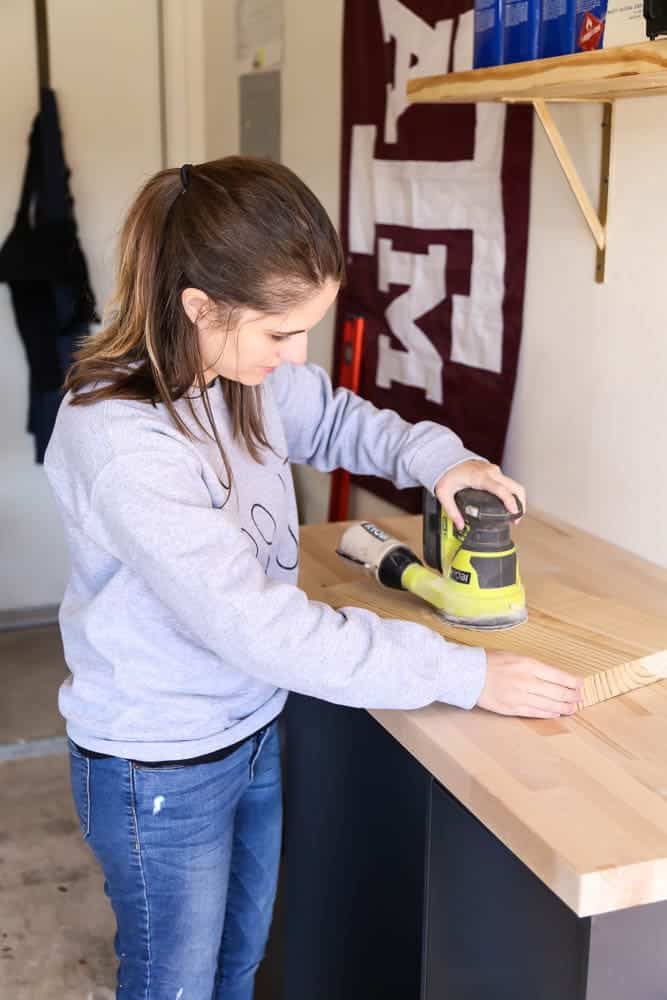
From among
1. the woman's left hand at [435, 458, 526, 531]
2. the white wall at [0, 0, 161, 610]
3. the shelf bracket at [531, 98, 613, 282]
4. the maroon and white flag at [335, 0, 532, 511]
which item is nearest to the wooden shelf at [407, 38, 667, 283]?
the shelf bracket at [531, 98, 613, 282]

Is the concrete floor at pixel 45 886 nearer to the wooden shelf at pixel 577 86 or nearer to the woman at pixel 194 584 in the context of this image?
the woman at pixel 194 584

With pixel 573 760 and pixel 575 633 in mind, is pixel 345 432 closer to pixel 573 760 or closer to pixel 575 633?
pixel 575 633

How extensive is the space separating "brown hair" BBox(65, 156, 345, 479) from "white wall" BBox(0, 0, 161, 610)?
7.81 feet

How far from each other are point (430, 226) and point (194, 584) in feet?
4.45

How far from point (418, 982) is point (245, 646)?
524mm

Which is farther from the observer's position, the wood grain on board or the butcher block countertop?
the wood grain on board

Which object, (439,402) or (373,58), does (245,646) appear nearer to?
(439,402)

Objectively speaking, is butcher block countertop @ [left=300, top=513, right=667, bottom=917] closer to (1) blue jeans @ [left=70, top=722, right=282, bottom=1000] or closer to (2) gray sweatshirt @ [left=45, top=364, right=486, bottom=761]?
(2) gray sweatshirt @ [left=45, top=364, right=486, bottom=761]

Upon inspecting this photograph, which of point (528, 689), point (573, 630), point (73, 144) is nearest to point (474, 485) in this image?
point (573, 630)

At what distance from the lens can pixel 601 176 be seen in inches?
72.2

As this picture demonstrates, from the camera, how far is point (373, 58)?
2.52 m

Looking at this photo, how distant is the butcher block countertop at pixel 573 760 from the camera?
3.30 ft

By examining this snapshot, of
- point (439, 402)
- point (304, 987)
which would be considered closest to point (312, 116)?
point (439, 402)

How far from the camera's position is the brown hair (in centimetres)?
125
